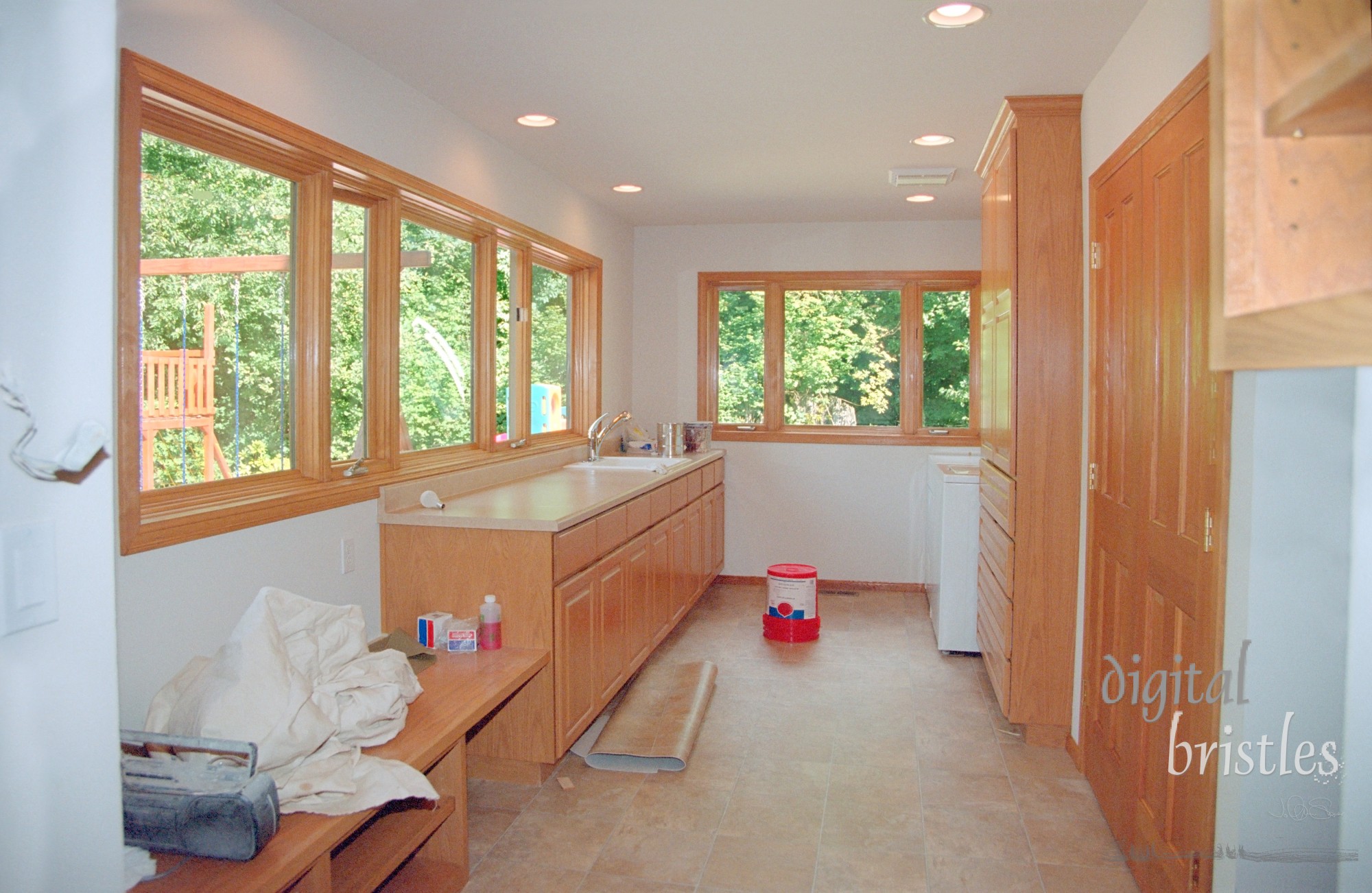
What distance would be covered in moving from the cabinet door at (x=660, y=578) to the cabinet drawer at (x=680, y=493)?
15 centimetres

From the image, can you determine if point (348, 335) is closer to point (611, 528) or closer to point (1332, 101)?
point (611, 528)

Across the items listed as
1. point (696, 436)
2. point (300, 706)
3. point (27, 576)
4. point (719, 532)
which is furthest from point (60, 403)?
point (719, 532)

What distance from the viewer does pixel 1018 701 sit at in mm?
3422

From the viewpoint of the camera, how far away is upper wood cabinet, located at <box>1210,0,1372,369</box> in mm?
627

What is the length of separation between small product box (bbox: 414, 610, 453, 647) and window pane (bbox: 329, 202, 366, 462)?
598mm

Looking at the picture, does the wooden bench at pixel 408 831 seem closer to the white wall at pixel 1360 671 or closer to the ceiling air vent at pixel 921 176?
the white wall at pixel 1360 671

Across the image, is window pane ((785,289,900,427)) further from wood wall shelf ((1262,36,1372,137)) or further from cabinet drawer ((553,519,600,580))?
wood wall shelf ((1262,36,1372,137))

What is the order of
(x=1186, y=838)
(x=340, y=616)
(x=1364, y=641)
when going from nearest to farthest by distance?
(x=1364, y=641)
(x=1186, y=838)
(x=340, y=616)

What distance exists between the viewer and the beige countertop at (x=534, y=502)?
9.88 feet

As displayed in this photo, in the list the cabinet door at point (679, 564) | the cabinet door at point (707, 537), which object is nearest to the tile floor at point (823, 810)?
the cabinet door at point (679, 564)

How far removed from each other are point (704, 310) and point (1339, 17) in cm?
564

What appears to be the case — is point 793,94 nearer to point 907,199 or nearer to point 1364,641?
point 907,199

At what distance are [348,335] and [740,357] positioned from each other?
11.6 ft

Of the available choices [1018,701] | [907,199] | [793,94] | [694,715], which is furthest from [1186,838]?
[907,199]
